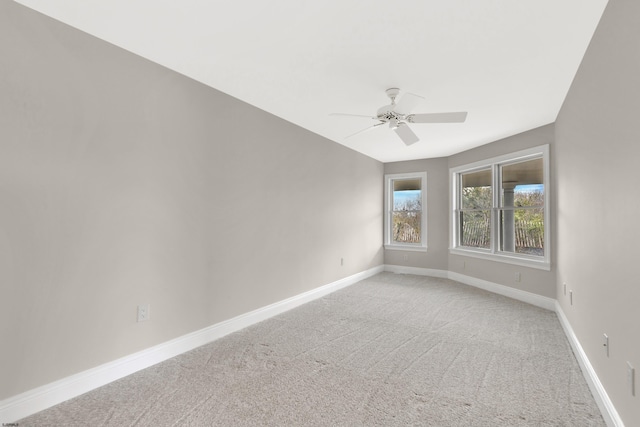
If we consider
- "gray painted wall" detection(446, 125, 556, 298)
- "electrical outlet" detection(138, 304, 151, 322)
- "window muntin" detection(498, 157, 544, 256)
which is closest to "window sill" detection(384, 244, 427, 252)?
"gray painted wall" detection(446, 125, 556, 298)

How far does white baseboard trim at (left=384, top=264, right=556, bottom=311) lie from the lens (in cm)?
407

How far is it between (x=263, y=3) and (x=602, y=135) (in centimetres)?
215

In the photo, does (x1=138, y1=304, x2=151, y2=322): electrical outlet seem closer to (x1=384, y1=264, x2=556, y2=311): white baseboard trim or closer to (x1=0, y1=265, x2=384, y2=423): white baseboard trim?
(x1=0, y1=265, x2=384, y2=423): white baseboard trim

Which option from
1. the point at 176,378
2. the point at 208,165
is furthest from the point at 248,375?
the point at 208,165

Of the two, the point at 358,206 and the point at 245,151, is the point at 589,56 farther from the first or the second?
the point at 358,206

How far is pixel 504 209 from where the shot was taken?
4809 millimetres

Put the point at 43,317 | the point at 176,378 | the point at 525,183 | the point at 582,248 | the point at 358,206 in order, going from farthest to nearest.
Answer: the point at 358,206 < the point at 525,183 < the point at 582,248 < the point at 176,378 < the point at 43,317

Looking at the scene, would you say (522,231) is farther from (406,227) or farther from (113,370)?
(113,370)

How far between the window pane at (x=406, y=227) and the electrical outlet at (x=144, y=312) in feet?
16.9

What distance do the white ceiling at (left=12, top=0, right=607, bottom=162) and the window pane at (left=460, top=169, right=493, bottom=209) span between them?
194 centimetres

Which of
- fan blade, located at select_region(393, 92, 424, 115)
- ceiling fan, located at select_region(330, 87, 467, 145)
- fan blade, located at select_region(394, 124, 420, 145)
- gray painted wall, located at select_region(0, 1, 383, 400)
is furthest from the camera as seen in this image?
fan blade, located at select_region(394, 124, 420, 145)

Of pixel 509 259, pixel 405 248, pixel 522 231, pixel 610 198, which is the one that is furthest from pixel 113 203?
pixel 405 248

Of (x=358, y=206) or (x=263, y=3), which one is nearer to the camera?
(x=263, y=3)

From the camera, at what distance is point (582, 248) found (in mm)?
2490
